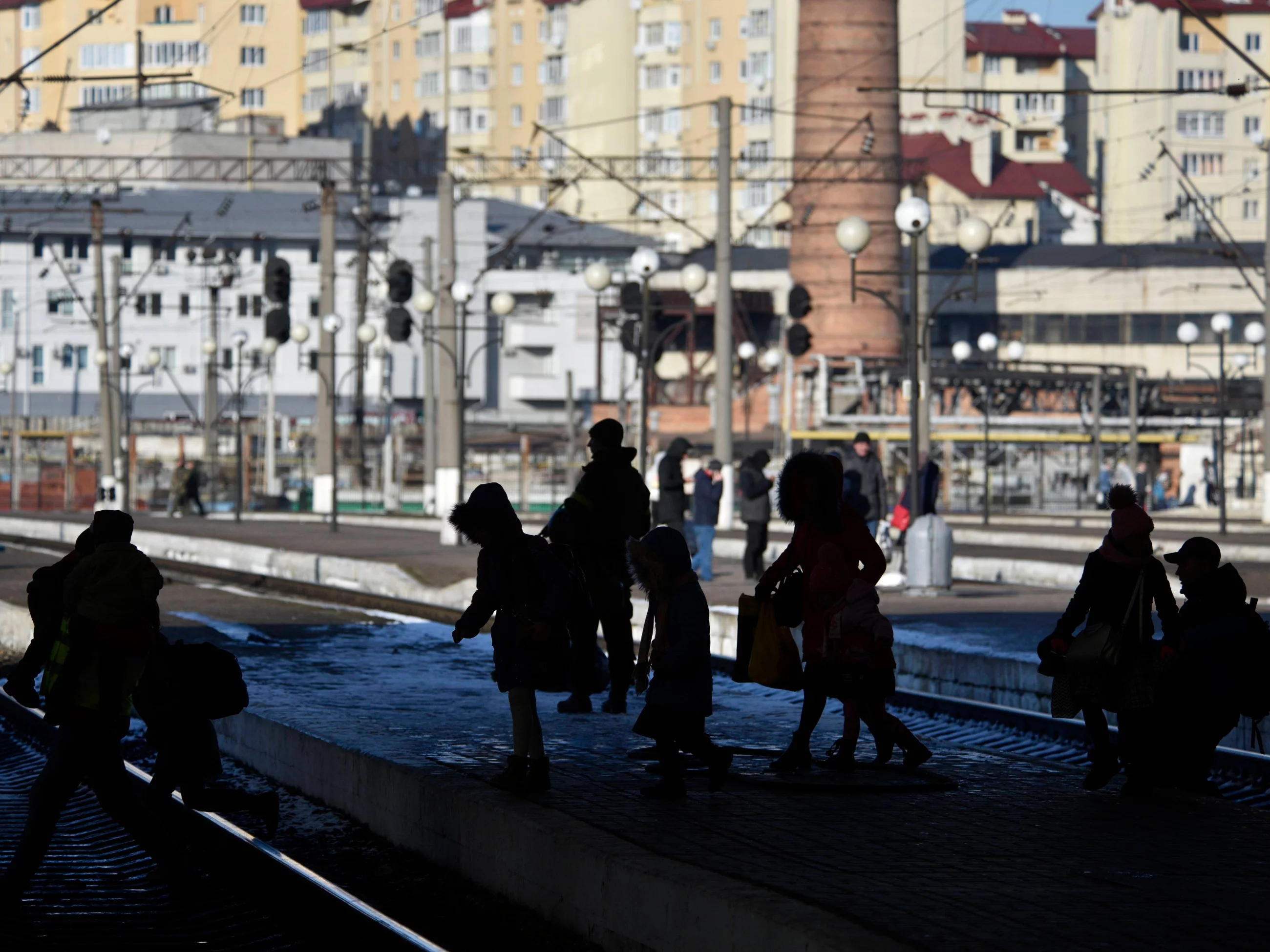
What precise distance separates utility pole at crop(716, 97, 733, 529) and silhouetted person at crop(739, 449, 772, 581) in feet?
36.2

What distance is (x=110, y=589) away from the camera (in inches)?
317

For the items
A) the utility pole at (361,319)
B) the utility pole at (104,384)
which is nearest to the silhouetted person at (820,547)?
the utility pole at (361,319)

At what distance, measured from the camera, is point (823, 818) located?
27.9ft

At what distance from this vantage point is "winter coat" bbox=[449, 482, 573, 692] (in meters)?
8.73

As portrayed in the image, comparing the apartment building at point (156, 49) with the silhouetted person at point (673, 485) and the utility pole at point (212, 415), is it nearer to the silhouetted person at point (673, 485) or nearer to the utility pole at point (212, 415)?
the utility pole at point (212, 415)

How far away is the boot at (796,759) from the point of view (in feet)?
32.4

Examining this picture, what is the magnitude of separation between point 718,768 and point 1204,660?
2259mm

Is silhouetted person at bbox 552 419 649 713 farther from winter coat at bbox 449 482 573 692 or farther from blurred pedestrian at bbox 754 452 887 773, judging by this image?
winter coat at bbox 449 482 573 692

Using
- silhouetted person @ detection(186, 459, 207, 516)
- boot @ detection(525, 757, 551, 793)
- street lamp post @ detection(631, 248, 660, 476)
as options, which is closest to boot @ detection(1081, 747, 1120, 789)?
boot @ detection(525, 757, 551, 793)

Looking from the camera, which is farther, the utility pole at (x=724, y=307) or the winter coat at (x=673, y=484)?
the utility pole at (x=724, y=307)

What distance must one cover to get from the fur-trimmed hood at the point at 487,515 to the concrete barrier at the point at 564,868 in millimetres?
1076

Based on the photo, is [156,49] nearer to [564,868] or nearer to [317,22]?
[317,22]

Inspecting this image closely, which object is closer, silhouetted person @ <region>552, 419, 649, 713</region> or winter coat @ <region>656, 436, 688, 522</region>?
silhouetted person @ <region>552, 419, 649, 713</region>

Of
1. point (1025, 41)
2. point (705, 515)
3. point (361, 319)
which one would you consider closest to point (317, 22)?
point (1025, 41)
